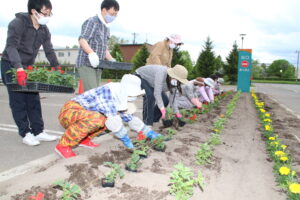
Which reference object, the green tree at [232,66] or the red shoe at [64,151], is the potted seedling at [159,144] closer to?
the red shoe at [64,151]

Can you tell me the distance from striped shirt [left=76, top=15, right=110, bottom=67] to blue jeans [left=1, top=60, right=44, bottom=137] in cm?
84

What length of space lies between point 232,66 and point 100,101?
32.4 m

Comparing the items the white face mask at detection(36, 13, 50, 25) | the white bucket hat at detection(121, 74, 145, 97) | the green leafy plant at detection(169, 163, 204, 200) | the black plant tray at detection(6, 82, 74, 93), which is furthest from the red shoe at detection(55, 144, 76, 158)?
the white face mask at detection(36, 13, 50, 25)

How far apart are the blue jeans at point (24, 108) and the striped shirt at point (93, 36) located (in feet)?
2.74

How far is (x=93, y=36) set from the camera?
362 centimetres

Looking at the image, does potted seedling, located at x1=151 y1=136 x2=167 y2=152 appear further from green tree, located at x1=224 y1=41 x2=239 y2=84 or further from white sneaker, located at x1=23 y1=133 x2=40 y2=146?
green tree, located at x1=224 y1=41 x2=239 y2=84

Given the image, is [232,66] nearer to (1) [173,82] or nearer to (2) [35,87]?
(1) [173,82]

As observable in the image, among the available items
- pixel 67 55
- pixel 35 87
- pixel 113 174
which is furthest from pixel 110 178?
pixel 67 55

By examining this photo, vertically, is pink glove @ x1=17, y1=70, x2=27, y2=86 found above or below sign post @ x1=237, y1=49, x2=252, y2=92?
below

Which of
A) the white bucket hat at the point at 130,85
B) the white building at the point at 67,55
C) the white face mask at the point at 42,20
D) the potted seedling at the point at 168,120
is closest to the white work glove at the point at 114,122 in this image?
the white bucket hat at the point at 130,85

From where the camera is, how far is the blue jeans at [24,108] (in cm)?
348

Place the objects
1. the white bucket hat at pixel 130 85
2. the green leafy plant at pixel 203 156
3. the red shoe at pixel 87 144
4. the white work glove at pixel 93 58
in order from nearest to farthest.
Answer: the white bucket hat at pixel 130 85 → the green leafy plant at pixel 203 156 → the white work glove at pixel 93 58 → the red shoe at pixel 87 144

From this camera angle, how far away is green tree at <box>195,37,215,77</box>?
30.8m

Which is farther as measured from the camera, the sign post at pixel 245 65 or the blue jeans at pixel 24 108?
the sign post at pixel 245 65
